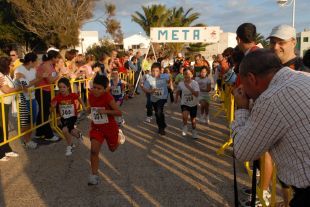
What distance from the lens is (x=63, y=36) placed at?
3331cm

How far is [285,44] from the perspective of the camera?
3775 mm

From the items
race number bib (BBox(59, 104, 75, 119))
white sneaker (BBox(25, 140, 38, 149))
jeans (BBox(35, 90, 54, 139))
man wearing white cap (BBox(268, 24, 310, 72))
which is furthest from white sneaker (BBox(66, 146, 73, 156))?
man wearing white cap (BBox(268, 24, 310, 72))

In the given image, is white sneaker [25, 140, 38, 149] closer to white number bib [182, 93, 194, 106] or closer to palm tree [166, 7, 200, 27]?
white number bib [182, 93, 194, 106]

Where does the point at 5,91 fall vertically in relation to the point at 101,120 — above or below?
above

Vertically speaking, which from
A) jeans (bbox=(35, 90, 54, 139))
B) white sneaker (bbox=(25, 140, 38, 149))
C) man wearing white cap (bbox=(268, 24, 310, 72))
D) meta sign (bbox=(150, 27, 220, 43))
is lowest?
white sneaker (bbox=(25, 140, 38, 149))

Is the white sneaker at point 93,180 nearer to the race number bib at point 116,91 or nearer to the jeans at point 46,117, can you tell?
the jeans at point 46,117

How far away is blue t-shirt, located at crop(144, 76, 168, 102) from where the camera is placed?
7.97 metres

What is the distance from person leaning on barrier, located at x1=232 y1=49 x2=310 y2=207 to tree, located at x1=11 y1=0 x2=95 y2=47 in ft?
109

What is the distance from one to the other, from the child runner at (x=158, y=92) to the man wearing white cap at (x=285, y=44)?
167 inches

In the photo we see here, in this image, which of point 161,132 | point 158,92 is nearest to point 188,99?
point 158,92

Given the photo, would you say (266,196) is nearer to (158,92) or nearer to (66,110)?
(66,110)

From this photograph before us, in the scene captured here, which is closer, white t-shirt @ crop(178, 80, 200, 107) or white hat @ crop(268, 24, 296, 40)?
white hat @ crop(268, 24, 296, 40)

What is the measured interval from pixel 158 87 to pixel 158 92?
0.13 metres

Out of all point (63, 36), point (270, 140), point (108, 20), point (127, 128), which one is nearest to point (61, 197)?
point (270, 140)
